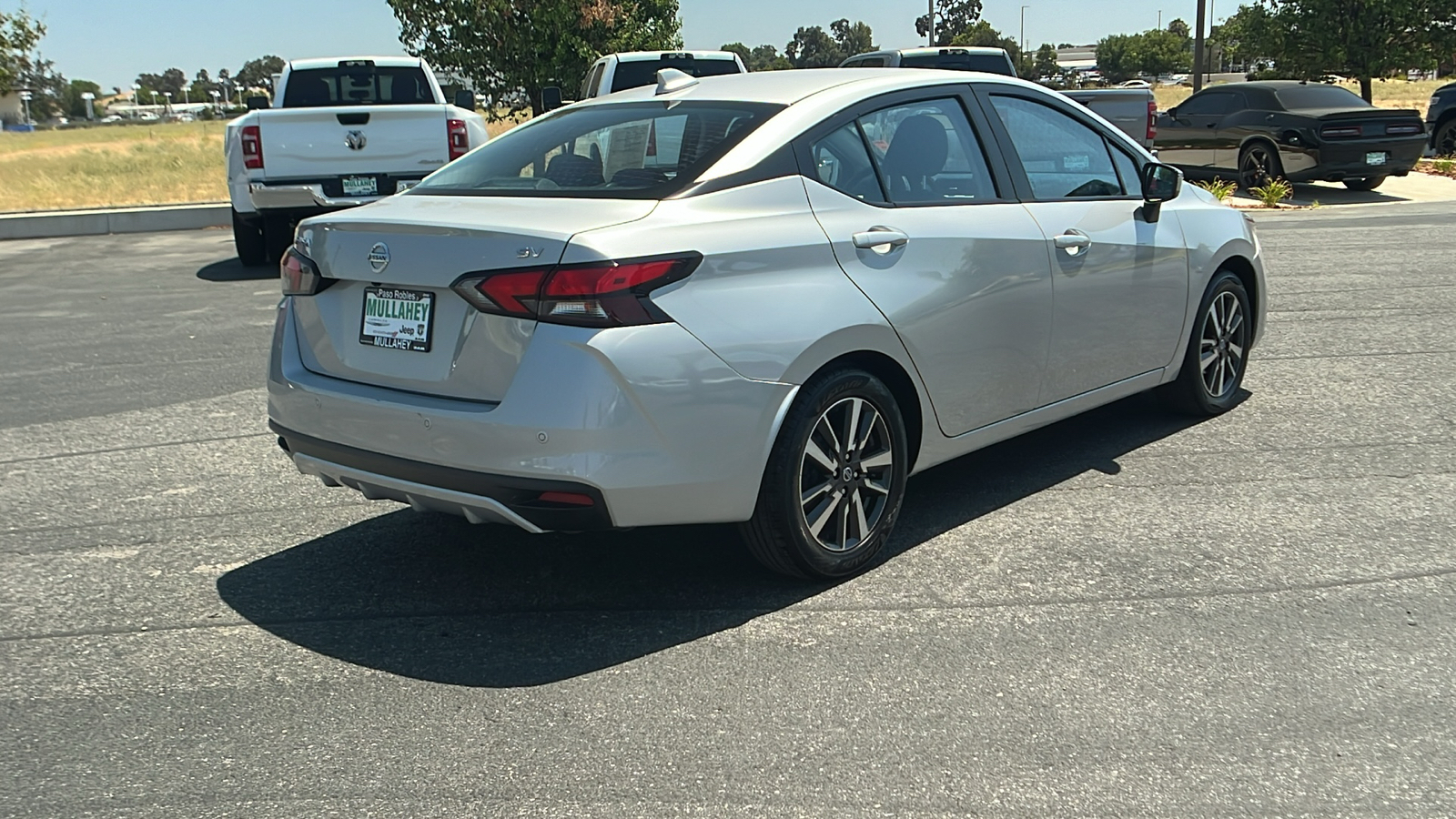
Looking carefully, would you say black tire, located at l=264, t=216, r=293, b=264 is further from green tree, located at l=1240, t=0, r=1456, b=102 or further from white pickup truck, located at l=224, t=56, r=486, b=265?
green tree, located at l=1240, t=0, r=1456, b=102

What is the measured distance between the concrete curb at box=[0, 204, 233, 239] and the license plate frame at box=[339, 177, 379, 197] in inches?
225

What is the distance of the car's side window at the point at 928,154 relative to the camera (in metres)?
4.64

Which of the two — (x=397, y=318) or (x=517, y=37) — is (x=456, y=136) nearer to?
(x=397, y=318)

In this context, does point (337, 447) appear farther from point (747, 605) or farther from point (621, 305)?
point (747, 605)

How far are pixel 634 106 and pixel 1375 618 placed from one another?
305cm


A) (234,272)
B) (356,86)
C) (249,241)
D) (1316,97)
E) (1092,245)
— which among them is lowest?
(234,272)

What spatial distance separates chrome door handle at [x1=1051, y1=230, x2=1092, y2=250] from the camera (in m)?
5.09

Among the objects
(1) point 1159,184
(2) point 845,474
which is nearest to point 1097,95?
(1) point 1159,184

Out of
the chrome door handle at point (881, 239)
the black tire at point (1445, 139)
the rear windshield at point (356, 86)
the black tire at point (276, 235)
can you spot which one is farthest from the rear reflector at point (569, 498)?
the black tire at point (1445, 139)

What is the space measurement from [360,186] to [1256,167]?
484 inches

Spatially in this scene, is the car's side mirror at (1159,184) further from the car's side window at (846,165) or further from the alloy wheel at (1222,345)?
the car's side window at (846,165)

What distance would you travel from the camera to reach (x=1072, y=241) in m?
5.14

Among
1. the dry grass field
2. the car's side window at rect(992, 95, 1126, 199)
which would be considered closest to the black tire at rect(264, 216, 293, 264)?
the dry grass field

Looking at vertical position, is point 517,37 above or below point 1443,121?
above
